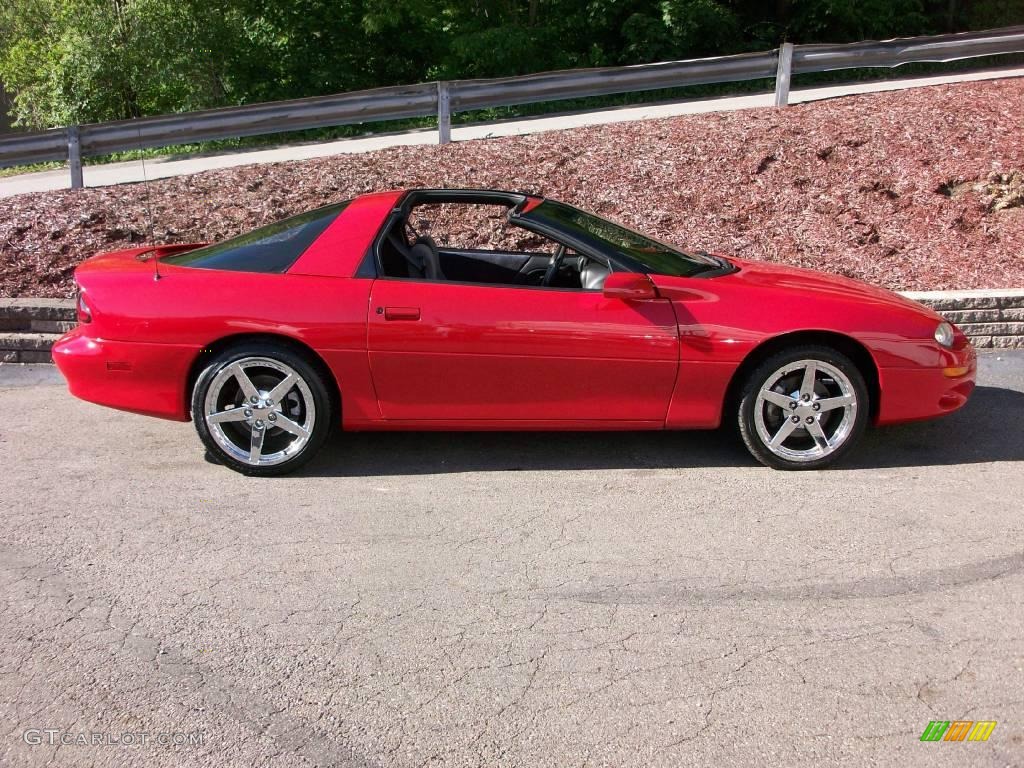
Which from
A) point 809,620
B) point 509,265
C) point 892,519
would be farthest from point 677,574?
point 509,265

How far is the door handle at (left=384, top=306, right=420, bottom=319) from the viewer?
4562mm

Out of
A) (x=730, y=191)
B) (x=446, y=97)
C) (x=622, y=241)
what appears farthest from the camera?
(x=446, y=97)

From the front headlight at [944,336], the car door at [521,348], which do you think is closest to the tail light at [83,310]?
the car door at [521,348]

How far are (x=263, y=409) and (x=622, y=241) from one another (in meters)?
2.04

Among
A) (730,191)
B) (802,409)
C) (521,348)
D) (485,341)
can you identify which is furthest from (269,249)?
(730,191)

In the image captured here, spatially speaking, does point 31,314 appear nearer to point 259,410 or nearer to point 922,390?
point 259,410

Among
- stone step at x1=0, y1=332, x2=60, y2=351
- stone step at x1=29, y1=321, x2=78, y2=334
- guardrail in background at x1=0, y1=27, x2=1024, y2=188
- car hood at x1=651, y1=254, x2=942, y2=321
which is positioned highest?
guardrail in background at x1=0, y1=27, x2=1024, y2=188

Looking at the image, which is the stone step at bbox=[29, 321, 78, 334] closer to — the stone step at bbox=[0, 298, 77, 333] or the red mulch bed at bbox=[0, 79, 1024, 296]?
the stone step at bbox=[0, 298, 77, 333]

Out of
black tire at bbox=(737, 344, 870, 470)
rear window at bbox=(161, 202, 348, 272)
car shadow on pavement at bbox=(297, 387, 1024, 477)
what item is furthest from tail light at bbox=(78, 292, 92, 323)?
black tire at bbox=(737, 344, 870, 470)

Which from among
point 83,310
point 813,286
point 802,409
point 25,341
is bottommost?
point 25,341

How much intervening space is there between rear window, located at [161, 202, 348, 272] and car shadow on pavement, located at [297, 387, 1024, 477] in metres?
1.06

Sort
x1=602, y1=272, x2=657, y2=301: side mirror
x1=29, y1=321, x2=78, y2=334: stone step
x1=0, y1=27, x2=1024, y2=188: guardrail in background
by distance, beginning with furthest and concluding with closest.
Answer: x1=0, y1=27, x2=1024, y2=188: guardrail in background < x1=29, y1=321, x2=78, y2=334: stone step < x1=602, y1=272, x2=657, y2=301: side mirror

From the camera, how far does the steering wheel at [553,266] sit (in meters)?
5.01

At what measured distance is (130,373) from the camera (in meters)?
4.67
